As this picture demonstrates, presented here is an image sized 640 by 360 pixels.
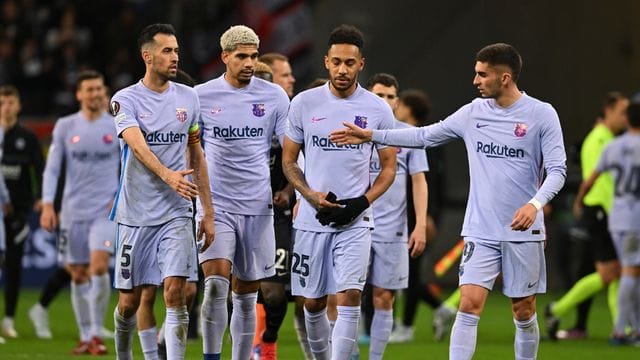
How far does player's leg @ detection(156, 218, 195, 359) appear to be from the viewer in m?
9.62

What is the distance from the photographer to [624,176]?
49.0 ft

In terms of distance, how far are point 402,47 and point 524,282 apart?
13.3 meters

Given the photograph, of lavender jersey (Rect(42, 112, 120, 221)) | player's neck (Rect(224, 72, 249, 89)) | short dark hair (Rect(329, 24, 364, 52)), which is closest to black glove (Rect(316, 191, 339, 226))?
short dark hair (Rect(329, 24, 364, 52))

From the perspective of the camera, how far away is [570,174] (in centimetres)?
2067

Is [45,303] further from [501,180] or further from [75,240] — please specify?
[501,180]

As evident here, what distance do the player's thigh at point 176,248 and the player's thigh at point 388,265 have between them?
2187mm

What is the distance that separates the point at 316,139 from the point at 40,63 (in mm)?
14067

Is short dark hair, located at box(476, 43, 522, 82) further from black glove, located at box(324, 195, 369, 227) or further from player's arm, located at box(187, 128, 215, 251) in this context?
player's arm, located at box(187, 128, 215, 251)

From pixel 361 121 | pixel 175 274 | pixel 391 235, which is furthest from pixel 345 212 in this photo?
pixel 391 235

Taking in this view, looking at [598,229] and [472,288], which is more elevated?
[598,229]

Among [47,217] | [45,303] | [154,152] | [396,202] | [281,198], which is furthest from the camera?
[45,303]

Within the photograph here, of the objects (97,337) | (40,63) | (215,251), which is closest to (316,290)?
(215,251)

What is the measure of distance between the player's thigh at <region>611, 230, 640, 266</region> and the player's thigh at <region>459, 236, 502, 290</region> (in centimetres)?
543

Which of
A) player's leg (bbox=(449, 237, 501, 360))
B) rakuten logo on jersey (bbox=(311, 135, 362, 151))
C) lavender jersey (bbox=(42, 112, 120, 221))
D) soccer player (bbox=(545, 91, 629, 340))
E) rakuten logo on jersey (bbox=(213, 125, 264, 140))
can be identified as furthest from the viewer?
soccer player (bbox=(545, 91, 629, 340))
